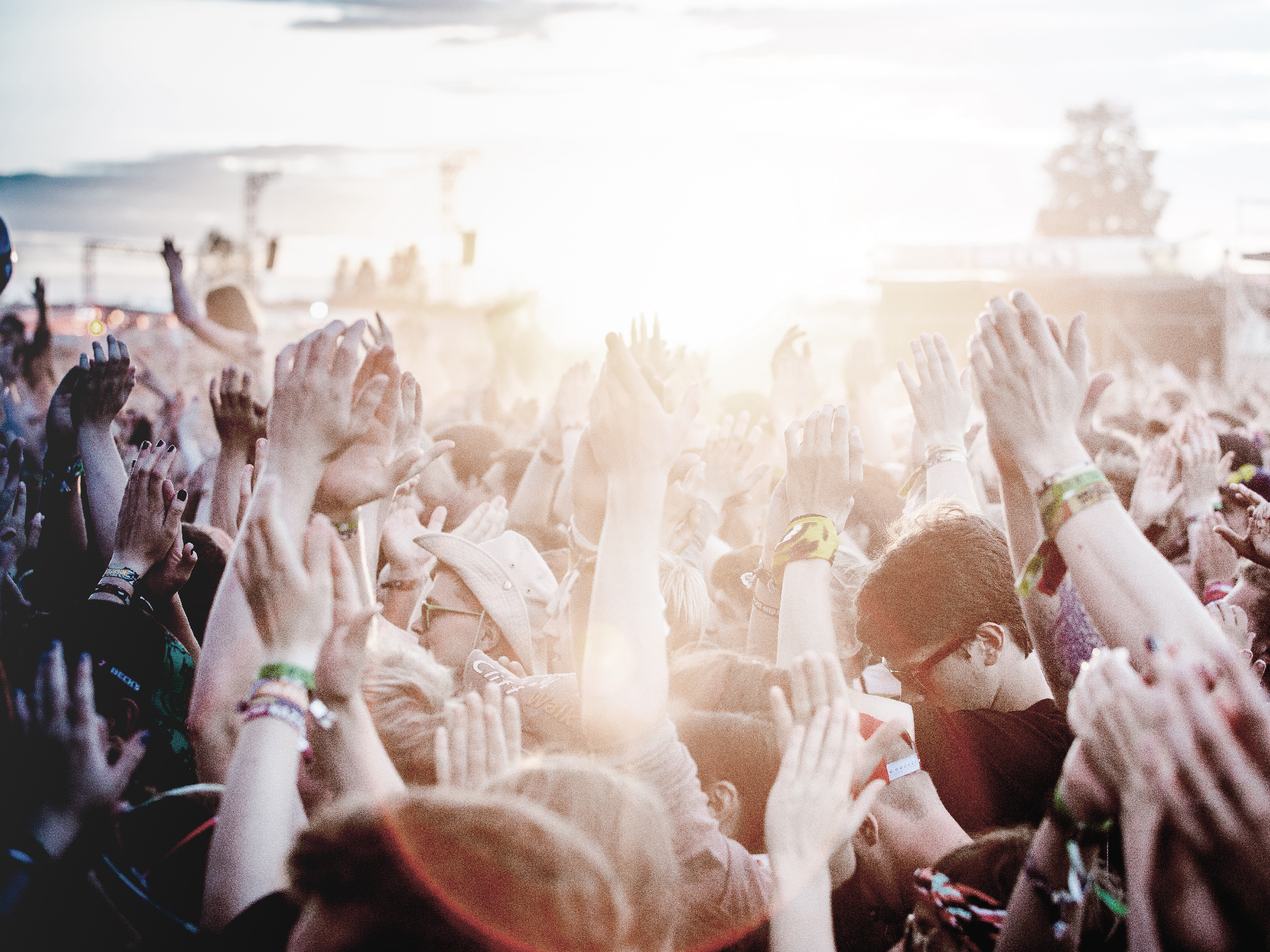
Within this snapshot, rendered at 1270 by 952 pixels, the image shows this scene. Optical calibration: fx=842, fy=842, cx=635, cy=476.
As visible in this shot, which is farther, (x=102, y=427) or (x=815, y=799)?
(x=102, y=427)

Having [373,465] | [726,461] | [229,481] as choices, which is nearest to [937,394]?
[726,461]

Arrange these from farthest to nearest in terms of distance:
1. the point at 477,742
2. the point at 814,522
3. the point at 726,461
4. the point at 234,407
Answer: the point at 726,461, the point at 234,407, the point at 814,522, the point at 477,742

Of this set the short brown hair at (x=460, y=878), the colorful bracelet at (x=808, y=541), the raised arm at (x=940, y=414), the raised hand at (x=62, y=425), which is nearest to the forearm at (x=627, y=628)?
the short brown hair at (x=460, y=878)

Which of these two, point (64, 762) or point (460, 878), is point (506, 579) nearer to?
point (64, 762)

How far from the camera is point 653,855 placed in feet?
4.81

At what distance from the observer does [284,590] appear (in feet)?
5.03

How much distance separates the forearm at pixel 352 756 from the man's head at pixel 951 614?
1455mm

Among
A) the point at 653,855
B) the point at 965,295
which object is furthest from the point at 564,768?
the point at 965,295

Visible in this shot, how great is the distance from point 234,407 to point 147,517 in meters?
0.79

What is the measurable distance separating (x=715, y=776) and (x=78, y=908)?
1.33 meters

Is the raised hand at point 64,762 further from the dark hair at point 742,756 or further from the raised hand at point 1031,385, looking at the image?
the raised hand at point 1031,385

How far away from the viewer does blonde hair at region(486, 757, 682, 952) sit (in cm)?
141

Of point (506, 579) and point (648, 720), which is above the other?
point (648, 720)

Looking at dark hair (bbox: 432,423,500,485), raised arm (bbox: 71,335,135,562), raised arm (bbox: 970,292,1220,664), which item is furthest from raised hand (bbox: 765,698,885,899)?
dark hair (bbox: 432,423,500,485)
